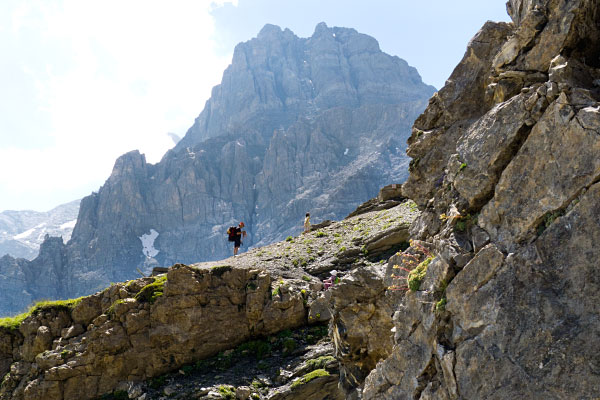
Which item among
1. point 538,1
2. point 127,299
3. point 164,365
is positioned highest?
point 538,1

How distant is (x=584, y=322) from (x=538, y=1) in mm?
8391

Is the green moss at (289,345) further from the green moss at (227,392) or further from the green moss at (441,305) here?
the green moss at (441,305)

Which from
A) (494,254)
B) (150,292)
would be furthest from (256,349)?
(494,254)

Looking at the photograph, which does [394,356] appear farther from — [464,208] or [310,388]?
[310,388]

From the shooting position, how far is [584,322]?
7523mm

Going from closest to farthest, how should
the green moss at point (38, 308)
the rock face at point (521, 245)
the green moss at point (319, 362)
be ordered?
the rock face at point (521, 245) < the green moss at point (319, 362) < the green moss at point (38, 308)

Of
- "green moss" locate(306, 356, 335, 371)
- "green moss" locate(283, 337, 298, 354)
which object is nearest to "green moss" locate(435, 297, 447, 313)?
"green moss" locate(306, 356, 335, 371)

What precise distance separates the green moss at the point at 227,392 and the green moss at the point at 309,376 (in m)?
2.99

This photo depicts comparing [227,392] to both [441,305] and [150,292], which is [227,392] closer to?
[150,292]

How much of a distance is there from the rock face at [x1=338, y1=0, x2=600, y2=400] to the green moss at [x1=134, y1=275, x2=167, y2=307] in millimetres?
16307

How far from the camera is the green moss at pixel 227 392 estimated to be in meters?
19.6

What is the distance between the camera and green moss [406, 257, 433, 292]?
11.2 m

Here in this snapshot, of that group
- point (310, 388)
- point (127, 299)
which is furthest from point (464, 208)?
point (127, 299)

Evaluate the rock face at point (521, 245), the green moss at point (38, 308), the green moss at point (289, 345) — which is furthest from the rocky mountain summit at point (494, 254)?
the green moss at point (38, 308)
